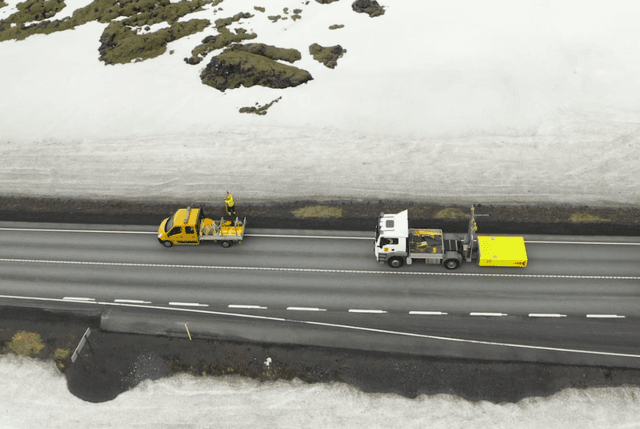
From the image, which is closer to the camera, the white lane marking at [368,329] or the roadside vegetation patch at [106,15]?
the white lane marking at [368,329]

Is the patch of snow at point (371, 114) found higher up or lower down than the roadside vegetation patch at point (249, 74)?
lower down

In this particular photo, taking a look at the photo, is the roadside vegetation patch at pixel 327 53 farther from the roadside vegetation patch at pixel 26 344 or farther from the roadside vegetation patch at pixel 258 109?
the roadside vegetation patch at pixel 26 344

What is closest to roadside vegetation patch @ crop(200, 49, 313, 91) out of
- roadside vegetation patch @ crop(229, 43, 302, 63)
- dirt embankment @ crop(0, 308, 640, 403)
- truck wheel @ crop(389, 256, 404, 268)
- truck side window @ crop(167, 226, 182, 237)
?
roadside vegetation patch @ crop(229, 43, 302, 63)

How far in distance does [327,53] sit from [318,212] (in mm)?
23051

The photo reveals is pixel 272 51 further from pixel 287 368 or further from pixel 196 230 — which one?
pixel 287 368

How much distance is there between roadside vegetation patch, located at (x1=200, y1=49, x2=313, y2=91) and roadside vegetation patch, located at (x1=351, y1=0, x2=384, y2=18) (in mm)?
13428

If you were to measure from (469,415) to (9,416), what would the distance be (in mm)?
23699

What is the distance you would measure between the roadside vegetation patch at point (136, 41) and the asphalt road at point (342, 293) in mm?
27141

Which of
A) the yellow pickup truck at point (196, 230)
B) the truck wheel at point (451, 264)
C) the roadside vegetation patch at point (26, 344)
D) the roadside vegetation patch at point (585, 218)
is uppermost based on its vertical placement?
the yellow pickup truck at point (196, 230)

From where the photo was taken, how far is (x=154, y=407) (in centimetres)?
2202

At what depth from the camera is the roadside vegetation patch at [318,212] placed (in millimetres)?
31594

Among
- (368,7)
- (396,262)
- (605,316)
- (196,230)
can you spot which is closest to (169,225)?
(196,230)

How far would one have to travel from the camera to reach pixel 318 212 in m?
31.9

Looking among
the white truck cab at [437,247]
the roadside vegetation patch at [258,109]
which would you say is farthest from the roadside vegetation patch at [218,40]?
the white truck cab at [437,247]
